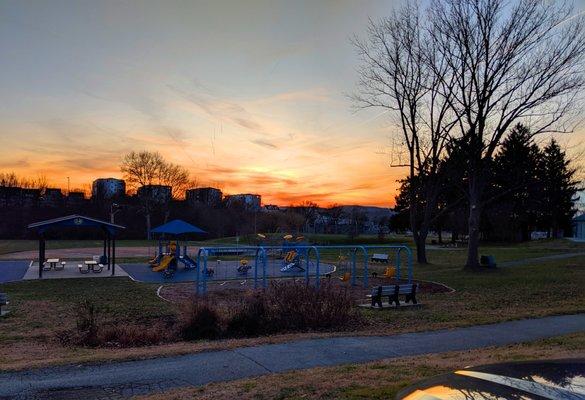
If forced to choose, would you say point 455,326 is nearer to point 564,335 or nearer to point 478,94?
point 564,335

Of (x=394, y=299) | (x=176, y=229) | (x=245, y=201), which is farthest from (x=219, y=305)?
(x=245, y=201)

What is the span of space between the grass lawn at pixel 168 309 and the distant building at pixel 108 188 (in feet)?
234

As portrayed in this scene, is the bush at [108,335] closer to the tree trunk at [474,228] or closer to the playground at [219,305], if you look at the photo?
the playground at [219,305]

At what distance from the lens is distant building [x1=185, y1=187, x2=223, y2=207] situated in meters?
98.4

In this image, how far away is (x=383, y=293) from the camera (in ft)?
49.1

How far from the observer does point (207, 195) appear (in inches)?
4026

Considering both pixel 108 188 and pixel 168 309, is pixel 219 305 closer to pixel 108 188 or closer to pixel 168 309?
pixel 168 309

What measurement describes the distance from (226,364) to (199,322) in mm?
3343

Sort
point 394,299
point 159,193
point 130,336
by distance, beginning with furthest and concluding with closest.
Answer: point 159,193, point 394,299, point 130,336

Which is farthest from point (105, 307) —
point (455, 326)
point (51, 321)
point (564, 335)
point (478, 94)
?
point (478, 94)

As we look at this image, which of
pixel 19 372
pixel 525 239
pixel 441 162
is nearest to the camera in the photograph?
pixel 19 372

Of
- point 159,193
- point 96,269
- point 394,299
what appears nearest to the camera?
point 394,299

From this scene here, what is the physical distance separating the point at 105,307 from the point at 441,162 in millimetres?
25078

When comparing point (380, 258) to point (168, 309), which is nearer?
point (168, 309)
